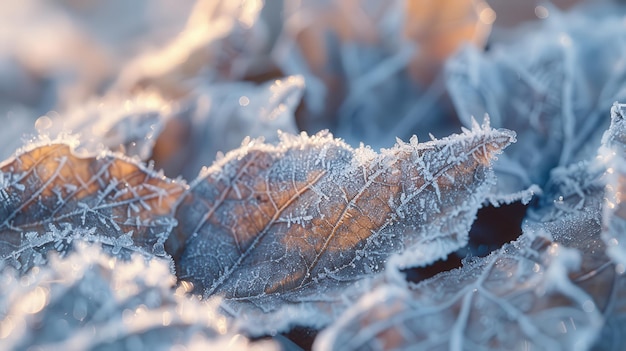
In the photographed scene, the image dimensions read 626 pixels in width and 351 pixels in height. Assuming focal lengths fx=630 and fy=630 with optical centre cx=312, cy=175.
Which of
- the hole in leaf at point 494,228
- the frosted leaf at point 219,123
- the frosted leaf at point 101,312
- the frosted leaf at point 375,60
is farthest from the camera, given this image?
the frosted leaf at point 375,60

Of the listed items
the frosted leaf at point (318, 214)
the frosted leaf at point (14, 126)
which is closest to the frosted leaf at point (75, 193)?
the frosted leaf at point (318, 214)

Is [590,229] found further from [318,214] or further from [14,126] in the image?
[14,126]

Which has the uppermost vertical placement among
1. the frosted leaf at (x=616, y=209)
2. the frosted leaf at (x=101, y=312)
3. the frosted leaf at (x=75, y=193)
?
the frosted leaf at (x=75, y=193)

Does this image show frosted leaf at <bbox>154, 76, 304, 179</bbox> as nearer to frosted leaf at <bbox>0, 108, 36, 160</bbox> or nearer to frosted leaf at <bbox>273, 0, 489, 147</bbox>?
frosted leaf at <bbox>273, 0, 489, 147</bbox>

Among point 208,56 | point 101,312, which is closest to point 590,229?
point 101,312

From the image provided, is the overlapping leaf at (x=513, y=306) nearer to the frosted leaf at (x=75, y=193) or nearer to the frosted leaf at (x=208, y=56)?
the frosted leaf at (x=75, y=193)

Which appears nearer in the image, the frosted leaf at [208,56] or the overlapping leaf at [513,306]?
the overlapping leaf at [513,306]

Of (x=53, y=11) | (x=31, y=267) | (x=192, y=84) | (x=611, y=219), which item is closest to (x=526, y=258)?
(x=611, y=219)
